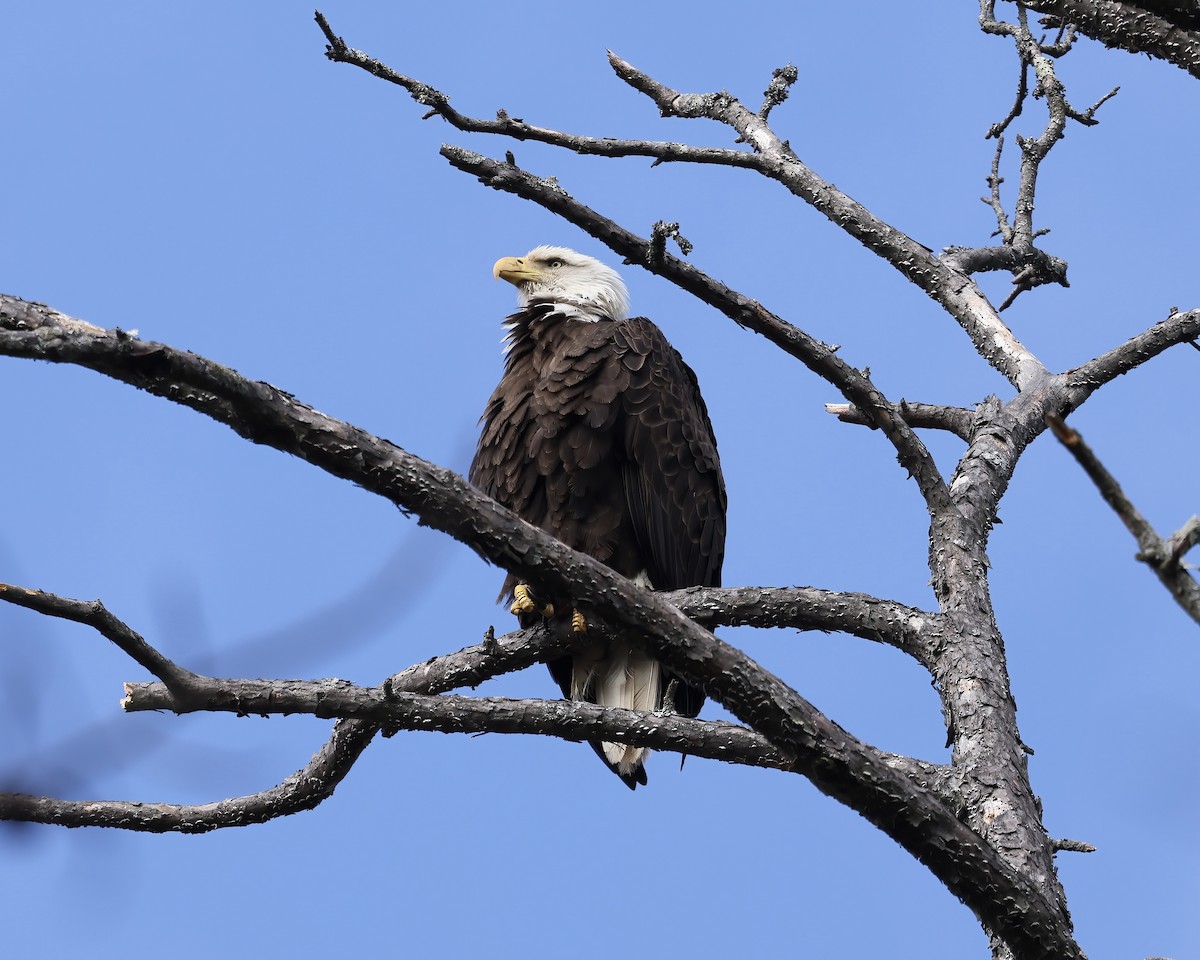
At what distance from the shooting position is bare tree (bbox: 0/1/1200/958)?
230cm

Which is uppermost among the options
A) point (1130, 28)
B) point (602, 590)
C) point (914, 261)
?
point (914, 261)

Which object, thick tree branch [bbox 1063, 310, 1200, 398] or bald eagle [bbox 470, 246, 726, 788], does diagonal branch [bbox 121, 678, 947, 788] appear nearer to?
bald eagle [bbox 470, 246, 726, 788]

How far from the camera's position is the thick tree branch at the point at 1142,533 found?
1567 millimetres

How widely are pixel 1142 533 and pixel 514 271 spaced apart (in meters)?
5.12

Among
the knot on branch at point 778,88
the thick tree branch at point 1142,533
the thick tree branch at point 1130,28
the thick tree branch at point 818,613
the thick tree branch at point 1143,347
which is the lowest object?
the thick tree branch at point 1142,533

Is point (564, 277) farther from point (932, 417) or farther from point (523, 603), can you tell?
point (932, 417)

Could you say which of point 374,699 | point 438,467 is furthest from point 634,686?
point 438,467

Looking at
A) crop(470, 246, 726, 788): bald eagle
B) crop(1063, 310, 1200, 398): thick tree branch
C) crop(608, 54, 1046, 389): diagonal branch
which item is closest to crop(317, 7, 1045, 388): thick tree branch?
crop(608, 54, 1046, 389): diagonal branch

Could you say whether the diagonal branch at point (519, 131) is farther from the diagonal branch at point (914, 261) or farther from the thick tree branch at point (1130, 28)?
the thick tree branch at point (1130, 28)

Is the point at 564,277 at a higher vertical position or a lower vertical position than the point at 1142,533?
higher

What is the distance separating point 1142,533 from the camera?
1.64 m

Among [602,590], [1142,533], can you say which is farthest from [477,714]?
[1142,533]

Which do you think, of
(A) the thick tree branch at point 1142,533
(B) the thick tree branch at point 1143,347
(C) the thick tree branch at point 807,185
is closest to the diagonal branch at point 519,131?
(C) the thick tree branch at point 807,185

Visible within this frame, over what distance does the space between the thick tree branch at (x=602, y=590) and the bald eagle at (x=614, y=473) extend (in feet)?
7.55
